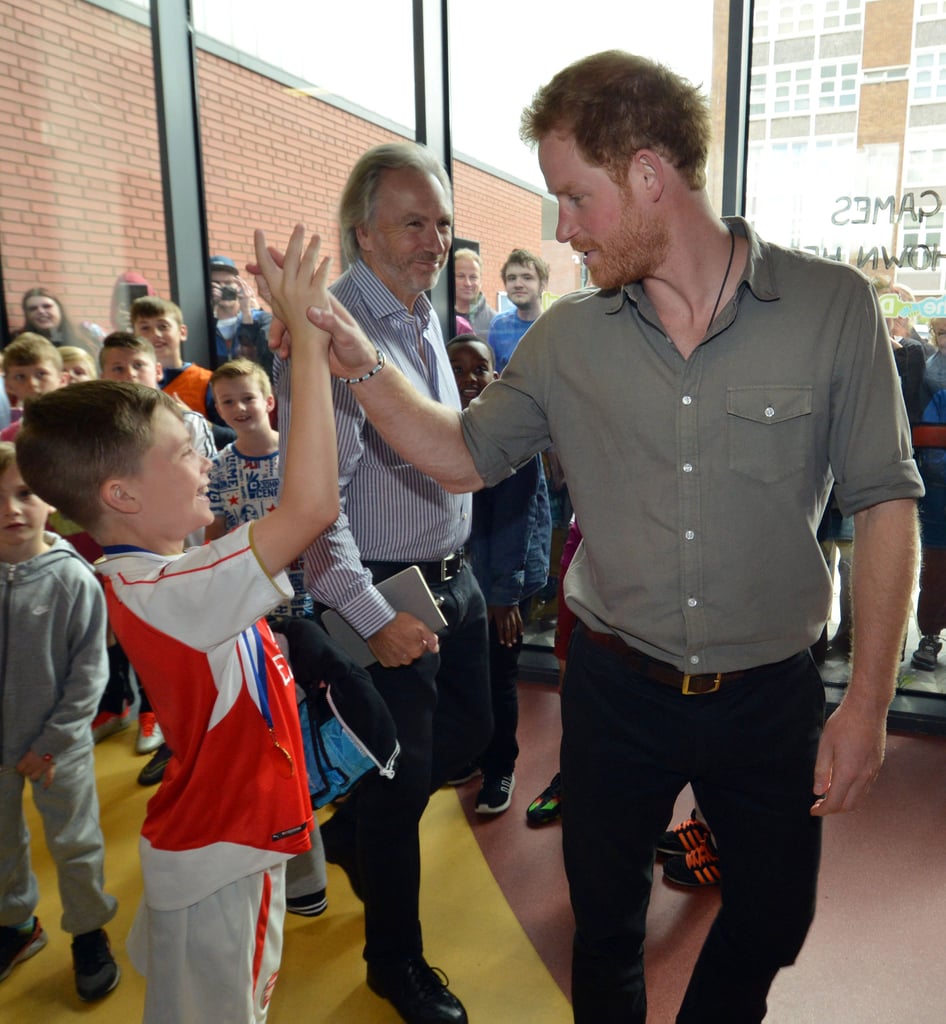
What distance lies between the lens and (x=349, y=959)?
2111 millimetres

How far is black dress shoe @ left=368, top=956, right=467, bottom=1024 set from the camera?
1.81m

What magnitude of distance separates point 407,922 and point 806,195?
285 cm

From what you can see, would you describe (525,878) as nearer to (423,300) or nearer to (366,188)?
(423,300)

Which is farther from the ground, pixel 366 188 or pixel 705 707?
pixel 366 188

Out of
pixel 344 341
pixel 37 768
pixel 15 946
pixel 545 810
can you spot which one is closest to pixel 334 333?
pixel 344 341

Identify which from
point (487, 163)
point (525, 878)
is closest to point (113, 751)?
point (525, 878)

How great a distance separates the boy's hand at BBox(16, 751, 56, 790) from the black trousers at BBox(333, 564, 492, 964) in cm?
77

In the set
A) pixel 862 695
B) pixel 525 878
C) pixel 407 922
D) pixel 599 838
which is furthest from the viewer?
pixel 525 878

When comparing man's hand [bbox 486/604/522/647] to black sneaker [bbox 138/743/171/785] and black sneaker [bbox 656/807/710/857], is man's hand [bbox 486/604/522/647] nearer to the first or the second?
black sneaker [bbox 656/807/710/857]

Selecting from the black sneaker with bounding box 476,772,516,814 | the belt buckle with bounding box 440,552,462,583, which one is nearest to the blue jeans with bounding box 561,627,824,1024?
the belt buckle with bounding box 440,552,462,583

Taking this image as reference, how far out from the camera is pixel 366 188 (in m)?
1.88

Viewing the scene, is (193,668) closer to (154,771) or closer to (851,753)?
(851,753)

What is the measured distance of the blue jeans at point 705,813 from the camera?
4.42 ft

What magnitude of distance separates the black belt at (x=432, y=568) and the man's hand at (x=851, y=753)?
865 mm
